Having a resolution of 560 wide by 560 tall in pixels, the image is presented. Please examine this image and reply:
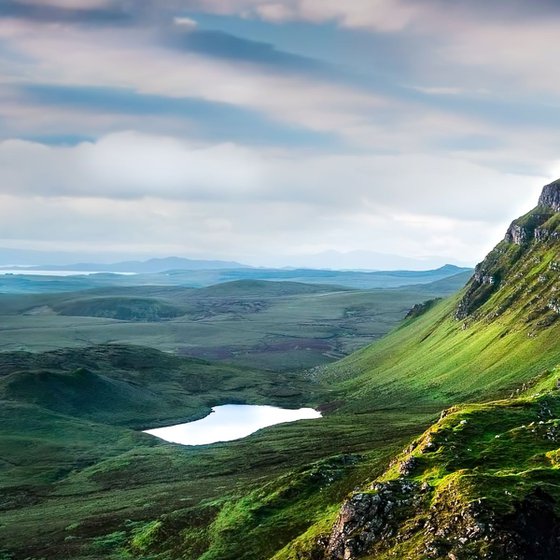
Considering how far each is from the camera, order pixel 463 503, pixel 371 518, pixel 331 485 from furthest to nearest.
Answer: pixel 331 485 < pixel 371 518 < pixel 463 503

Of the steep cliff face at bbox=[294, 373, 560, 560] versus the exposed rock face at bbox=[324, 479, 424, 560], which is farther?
the exposed rock face at bbox=[324, 479, 424, 560]

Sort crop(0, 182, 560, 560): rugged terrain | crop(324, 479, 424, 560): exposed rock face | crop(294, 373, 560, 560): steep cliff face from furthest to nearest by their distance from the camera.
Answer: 1. crop(324, 479, 424, 560): exposed rock face
2. crop(0, 182, 560, 560): rugged terrain
3. crop(294, 373, 560, 560): steep cliff face

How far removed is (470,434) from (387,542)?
22013 millimetres

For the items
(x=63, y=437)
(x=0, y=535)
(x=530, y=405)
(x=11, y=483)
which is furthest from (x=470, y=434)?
(x=63, y=437)

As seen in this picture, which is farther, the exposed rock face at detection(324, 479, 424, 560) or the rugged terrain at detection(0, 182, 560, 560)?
the exposed rock face at detection(324, 479, 424, 560)

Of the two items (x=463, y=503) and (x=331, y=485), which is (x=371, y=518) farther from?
(x=331, y=485)

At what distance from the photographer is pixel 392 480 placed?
5869cm

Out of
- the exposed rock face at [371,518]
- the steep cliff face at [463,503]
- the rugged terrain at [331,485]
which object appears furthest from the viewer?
the exposed rock face at [371,518]

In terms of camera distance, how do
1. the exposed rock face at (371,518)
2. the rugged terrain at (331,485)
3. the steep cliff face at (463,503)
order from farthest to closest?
1. the exposed rock face at (371,518)
2. the rugged terrain at (331,485)
3. the steep cliff face at (463,503)

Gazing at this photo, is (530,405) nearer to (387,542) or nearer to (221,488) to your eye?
(387,542)

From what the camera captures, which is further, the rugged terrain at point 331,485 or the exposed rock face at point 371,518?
the exposed rock face at point 371,518

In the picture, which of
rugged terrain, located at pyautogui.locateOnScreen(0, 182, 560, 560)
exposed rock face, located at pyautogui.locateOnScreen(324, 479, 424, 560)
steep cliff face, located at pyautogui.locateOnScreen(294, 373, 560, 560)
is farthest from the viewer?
exposed rock face, located at pyautogui.locateOnScreen(324, 479, 424, 560)

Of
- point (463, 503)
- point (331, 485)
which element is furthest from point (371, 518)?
point (331, 485)

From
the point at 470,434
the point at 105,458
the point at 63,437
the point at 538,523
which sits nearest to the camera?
the point at 538,523
